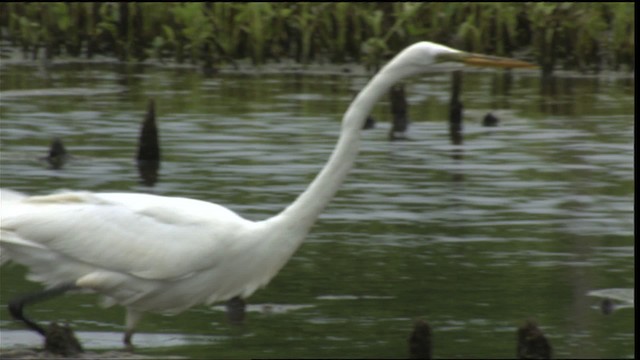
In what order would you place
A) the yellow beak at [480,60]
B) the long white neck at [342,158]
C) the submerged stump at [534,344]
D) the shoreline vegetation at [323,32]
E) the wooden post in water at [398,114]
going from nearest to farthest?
the submerged stump at [534,344], the yellow beak at [480,60], the long white neck at [342,158], the wooden post in water at [398,114], the shoreline vegetation at [323,32]

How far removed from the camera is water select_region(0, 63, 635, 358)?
9.21 meters

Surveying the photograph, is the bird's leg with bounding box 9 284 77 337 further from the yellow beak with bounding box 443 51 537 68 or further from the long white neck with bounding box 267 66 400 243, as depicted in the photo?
the yellow beak with bounding box 443 51 537 68

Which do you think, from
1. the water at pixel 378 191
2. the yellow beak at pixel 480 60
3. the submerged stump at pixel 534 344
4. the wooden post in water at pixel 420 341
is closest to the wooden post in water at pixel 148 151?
the water at pixel 378 191

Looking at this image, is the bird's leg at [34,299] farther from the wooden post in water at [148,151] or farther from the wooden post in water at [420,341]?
the wooden post in water at [148,151]

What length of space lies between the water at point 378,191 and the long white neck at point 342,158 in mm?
865

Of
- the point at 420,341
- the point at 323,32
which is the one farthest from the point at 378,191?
the point at 323,32

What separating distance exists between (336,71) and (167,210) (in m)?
16.5

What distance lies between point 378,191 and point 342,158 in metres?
6.23

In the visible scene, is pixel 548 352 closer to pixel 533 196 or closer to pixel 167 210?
pixel 167 210

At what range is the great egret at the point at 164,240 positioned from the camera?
804 centimetres

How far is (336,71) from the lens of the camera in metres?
24.6

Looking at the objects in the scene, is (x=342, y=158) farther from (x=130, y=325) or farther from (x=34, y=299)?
(x=34, y=299)

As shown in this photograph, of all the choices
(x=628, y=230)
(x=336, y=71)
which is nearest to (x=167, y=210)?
(x=628, y=230)

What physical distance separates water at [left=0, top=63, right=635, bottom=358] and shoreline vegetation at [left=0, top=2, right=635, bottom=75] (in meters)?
0.73
